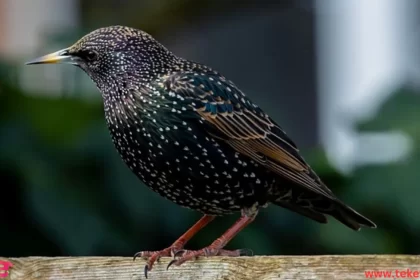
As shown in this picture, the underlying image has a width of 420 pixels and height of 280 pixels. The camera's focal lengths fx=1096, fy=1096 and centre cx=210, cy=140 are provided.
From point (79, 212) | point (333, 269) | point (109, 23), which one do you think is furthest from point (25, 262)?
point (109, 23)

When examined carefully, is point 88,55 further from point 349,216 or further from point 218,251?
point 349,216

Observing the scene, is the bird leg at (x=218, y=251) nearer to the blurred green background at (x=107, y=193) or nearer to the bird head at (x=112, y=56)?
the bird head at (x=112, y=56)

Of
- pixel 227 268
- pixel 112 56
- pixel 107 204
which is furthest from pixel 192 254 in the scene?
pixel 107 204

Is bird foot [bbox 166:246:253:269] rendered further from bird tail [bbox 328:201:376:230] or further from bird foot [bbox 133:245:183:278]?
bird tail [bbox 328:201:376:230]

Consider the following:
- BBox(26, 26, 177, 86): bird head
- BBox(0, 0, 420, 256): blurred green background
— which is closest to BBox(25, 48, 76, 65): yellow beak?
BBox(26, 26, 177, 86): bird head

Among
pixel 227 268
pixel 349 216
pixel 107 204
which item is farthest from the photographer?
pixel 107 204

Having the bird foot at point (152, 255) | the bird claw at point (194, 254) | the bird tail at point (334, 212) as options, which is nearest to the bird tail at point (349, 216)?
the bird tail at point (334, 212)

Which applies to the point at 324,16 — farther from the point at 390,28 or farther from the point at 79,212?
the point at 79,212
